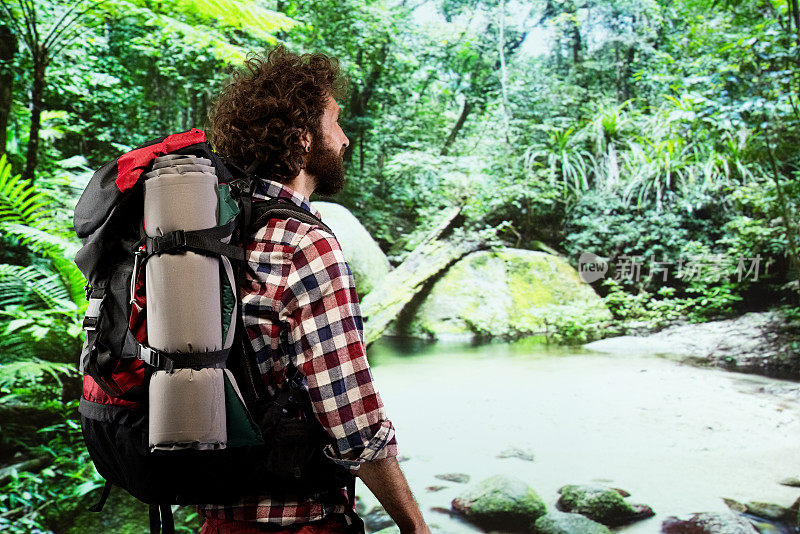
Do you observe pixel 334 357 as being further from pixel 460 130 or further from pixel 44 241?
pixel 460 130

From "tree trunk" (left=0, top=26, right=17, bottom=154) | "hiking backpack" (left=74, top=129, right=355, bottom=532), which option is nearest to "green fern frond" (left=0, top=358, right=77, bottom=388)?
"tree trunk" (left=0, top=26, right=17, bottom=154)

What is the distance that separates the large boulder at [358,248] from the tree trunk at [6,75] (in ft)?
5.32

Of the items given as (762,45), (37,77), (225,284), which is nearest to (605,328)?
(762,45)

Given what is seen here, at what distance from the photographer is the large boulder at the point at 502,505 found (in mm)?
2674

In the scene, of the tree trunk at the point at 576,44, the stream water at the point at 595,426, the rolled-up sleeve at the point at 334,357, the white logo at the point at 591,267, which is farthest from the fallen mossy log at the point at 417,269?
the rolled-up sleeve at the point at 334,357

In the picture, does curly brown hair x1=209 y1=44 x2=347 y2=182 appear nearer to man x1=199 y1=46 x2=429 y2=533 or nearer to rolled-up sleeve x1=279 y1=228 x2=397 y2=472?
man x1=199 y1=46 x2=429 y2=533

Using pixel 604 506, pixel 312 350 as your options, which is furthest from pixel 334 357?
pixel 604 506

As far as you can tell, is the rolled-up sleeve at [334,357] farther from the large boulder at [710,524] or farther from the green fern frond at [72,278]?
the green fern frond at [72,278]

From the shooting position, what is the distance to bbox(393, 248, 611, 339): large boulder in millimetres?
3205

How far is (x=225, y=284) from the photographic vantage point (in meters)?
0.97

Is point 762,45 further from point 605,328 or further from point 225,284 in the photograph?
point 225,284

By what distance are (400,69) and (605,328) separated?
1.76 meters

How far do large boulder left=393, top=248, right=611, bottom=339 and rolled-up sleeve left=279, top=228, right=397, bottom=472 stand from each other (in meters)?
Answer: 2.38

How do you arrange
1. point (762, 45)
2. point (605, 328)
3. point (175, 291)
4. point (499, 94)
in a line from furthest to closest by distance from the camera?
point (499, 94) → point (605, 328) → point (762, 45) → point (175, 291)
